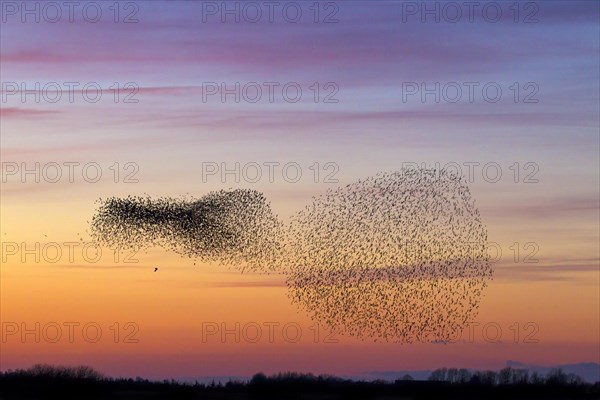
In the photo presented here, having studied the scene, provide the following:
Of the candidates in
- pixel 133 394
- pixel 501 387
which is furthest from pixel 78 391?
pixel 501 387

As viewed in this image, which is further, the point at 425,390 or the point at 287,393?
the point at 425,390

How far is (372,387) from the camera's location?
3711 inches

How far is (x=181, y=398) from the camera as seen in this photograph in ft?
267

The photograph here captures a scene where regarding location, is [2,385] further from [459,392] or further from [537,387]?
[537,387]

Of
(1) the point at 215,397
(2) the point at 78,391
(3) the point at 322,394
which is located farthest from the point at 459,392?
(2) the point at 78,391

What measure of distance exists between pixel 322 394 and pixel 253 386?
6160 millimetres

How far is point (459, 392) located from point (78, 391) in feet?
85.8

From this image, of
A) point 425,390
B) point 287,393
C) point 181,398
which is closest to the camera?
point 181,398

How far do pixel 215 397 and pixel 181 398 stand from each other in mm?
2148

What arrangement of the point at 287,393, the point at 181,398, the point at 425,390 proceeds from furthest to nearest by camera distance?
1. the point at 425,390
2. the point at 287,393
3. the point at 181,398

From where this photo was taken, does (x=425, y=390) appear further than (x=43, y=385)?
Yes

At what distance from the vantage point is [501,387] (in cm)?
9412

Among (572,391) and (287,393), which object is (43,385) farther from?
(572,391)

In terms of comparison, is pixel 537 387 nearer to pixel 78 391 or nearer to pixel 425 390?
pixel 425 390
